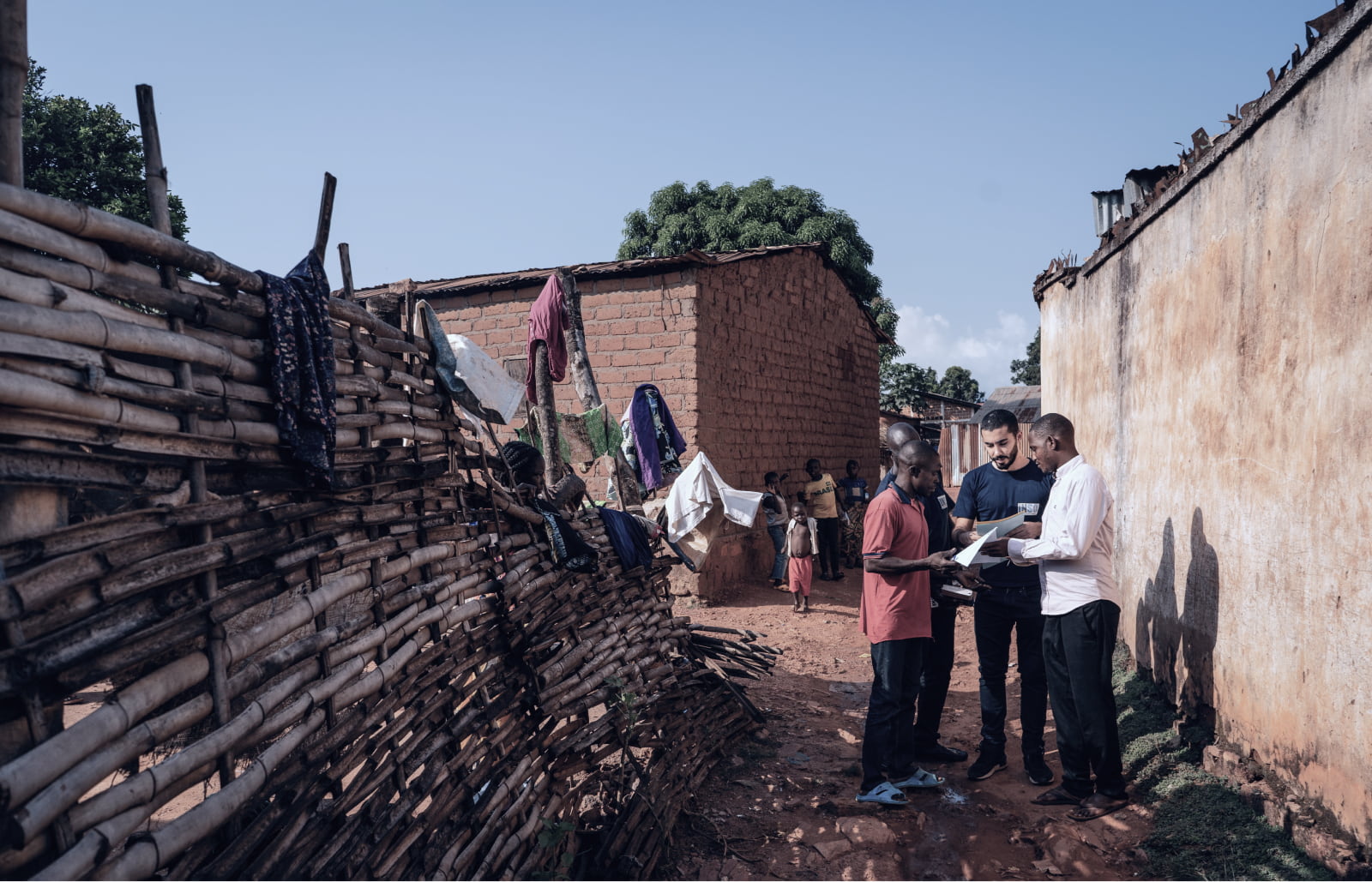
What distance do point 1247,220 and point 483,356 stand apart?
405 centimetres

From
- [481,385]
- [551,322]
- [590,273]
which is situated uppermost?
[590,273]

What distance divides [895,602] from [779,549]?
6.67m

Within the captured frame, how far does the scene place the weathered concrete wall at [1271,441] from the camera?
3.26 m

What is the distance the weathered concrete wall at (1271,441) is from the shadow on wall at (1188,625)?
2 cm

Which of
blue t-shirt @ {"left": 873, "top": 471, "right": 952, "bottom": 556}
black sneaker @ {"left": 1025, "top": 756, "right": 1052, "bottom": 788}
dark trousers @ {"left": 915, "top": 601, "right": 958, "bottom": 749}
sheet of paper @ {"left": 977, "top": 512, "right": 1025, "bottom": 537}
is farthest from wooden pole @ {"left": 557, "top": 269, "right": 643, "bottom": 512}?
black sneaker @ {"left": 1025, "top": 756, "right": 1052, "bottom": 788}

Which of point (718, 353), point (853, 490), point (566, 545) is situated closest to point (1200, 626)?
point (566, 545)

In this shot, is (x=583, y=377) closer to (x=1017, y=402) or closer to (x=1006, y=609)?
(x=1006, y=609)

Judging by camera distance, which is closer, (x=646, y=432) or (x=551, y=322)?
(x=551, y=322)

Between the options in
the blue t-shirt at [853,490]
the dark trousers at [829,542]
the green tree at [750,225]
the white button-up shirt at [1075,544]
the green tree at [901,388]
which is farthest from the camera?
the green tree at [901,388]

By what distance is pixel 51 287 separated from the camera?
1.93 metres

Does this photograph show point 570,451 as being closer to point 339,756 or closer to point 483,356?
point 483,356


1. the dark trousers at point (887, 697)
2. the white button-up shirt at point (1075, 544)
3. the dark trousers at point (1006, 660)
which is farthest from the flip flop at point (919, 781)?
the white button-up shirt at point (1075, 544)

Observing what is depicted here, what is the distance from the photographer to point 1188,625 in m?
4.98

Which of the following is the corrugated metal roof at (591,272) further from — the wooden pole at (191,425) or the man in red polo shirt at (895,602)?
the wooden pole at (191,425)
